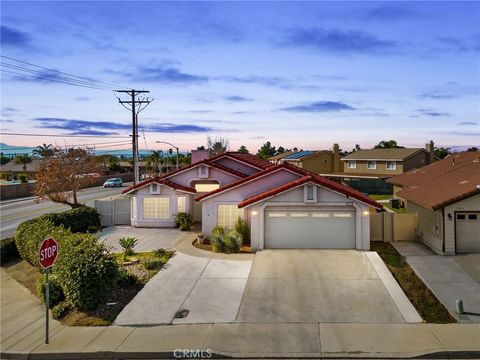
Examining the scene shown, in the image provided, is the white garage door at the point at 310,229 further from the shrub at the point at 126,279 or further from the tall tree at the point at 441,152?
the tall tree at the point at 441,152

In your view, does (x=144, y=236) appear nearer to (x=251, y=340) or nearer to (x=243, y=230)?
(x=243, y=230)

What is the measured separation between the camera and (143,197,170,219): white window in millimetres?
26062

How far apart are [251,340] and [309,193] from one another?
9.89 metres

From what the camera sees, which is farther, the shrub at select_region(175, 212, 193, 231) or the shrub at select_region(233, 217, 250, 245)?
the shrub at select_region(175, 212, 193, 231)

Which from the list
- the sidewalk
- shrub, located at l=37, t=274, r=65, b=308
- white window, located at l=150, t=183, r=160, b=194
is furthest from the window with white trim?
shrub, located at l=37, t=274, r=65, b=308

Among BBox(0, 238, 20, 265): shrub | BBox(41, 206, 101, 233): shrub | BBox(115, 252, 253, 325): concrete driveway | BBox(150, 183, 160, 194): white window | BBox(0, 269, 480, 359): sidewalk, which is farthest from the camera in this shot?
BBox(150, 183, 160, 194): white window

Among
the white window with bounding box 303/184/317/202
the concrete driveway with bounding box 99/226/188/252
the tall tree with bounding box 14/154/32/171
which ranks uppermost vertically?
the tall tree with bounding box 14/154/32/171

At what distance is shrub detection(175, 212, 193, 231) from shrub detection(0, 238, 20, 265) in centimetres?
878

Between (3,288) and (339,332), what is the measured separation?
42.1 ft

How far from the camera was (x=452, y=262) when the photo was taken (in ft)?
55.4

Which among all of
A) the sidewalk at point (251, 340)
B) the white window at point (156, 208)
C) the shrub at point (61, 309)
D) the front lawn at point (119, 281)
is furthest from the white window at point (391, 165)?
the shrub at point (61, 309)

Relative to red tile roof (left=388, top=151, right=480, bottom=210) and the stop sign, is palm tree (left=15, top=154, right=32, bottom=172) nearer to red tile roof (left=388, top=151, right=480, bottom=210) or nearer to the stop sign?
red tile roof (left=388, top=151, right=480, bottom=210)

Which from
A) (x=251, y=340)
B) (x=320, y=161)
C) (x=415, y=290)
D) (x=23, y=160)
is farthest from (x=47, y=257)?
(x=23, y=160)

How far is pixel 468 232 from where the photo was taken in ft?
59.4
